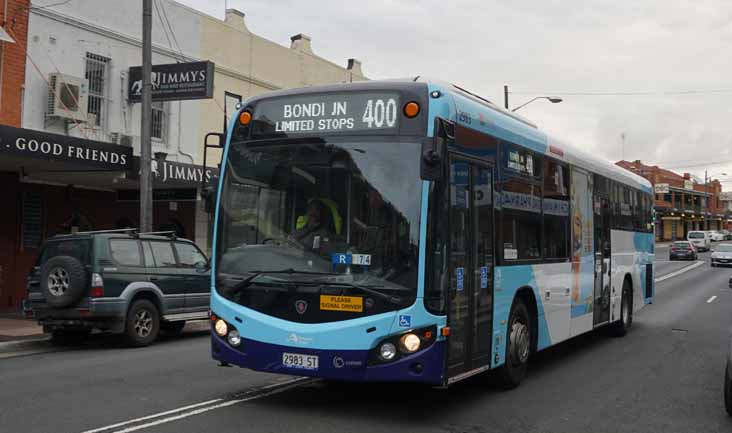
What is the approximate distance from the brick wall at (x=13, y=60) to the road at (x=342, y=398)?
7.10 m

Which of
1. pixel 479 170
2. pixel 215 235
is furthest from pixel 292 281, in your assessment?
pixel 479 170

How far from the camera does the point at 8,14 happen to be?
16203mm

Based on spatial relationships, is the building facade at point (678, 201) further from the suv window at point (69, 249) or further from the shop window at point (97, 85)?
the suv window at point (69, 249)

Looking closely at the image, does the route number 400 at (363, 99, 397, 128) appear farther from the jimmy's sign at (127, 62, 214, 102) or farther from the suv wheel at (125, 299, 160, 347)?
the jimmy's sign at (127, 62, 214, 102)

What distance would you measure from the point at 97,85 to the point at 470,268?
47.2 ft

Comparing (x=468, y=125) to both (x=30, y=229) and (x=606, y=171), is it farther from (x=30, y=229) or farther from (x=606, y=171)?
(x=30, y=229)

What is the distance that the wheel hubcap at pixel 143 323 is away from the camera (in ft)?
39.7

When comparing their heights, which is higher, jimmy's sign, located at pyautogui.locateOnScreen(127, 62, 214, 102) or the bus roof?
jimmy's sign, located at pyautogui.locateOnScreen(127, 62, 214, 102)

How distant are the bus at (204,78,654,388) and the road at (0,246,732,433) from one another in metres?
0.50

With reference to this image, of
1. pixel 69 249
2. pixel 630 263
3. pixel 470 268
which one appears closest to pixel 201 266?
pixel 69 249

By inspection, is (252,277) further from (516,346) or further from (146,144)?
(146,144)

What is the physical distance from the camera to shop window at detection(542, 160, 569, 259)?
929 centimetres

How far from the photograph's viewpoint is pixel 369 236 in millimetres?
6516

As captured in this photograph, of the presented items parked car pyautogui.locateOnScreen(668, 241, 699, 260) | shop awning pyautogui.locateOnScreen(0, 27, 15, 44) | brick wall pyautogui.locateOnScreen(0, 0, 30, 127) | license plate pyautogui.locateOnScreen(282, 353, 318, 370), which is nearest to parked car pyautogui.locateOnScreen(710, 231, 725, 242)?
parked car pyautogui.locateOnScreen(668, 241, 699, 260)
